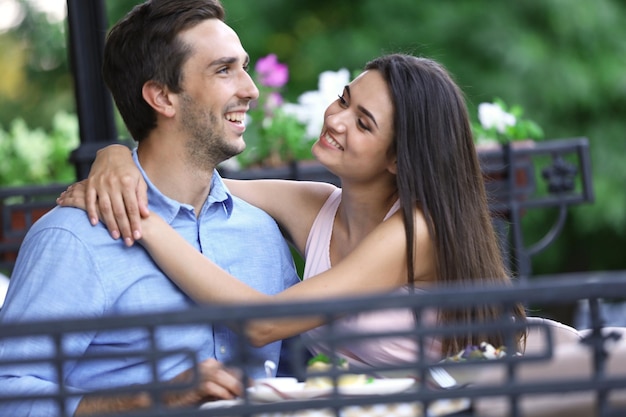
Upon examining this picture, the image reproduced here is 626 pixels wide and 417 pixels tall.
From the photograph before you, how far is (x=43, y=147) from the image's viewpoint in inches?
237

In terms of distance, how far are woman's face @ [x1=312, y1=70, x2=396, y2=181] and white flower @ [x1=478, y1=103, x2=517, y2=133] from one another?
86.9 inches

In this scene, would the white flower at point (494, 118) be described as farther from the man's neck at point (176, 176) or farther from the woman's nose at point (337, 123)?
the man's neck at point (176, 176)

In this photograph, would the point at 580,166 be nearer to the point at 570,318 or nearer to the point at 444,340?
the point at 444,340

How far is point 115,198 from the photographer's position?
2424 millimetres

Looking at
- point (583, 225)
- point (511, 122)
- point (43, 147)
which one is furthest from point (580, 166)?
point (583, 225)

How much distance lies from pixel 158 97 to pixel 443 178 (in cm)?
76

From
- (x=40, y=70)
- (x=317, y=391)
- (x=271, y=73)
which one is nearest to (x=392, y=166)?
(x=317, y=391)

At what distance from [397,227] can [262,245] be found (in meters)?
0.43

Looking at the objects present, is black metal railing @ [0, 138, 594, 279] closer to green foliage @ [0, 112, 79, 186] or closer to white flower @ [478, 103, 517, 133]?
white flower @ [478, 103, 517, 133]

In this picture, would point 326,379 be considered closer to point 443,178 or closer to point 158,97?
point 443,178

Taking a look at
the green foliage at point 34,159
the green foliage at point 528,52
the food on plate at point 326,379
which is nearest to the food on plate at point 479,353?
the food on plate at point 326,379

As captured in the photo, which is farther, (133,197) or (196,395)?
(133,197)

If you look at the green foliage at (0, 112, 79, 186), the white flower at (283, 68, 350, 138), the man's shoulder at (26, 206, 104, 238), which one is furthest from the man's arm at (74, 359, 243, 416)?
the green foliage at (0, 112, 79, 186)

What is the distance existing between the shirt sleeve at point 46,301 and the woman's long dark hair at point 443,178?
75 centimetres
